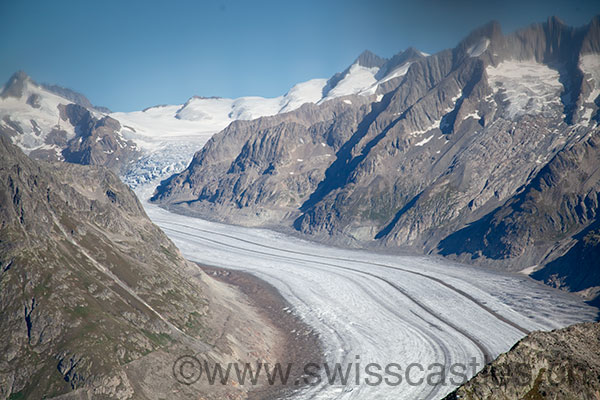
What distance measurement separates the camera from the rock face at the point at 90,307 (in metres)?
43.4

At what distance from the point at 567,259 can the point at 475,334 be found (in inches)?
1808

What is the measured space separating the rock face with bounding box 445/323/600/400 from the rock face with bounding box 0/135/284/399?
3200 centimetres

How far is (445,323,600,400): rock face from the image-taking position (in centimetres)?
2516

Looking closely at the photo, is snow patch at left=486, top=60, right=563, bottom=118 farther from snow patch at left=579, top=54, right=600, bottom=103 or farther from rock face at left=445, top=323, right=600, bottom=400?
rock face at left=445, top=323, right=600, bottom=400

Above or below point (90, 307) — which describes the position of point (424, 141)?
above

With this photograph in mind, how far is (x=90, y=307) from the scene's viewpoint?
164 ft

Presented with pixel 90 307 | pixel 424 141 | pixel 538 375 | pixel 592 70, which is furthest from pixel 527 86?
pixel 538 375

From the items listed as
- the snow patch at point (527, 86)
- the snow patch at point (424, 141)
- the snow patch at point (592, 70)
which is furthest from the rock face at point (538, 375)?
the snow patch at point (424, 141)

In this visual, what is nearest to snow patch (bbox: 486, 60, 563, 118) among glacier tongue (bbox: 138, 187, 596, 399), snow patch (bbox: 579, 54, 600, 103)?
snow patch (bbox: 579, 54, 600, 103)

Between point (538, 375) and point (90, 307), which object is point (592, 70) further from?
point (90, 307)

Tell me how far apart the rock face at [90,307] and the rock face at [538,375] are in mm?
31996

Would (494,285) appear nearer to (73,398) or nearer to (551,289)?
(551,289)

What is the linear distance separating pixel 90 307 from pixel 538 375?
42391 millimetres

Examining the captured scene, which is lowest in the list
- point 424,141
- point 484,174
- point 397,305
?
point 397,305
